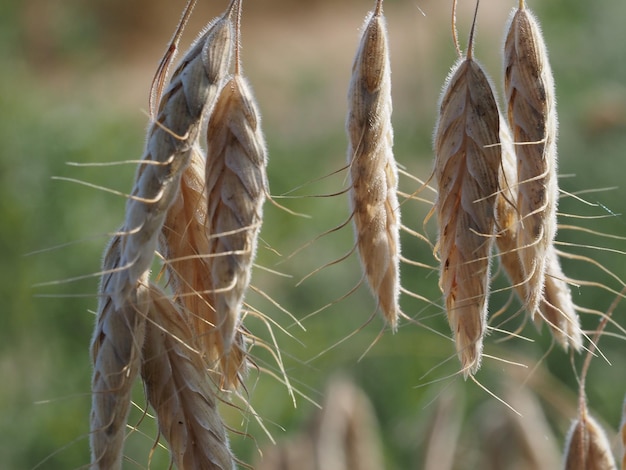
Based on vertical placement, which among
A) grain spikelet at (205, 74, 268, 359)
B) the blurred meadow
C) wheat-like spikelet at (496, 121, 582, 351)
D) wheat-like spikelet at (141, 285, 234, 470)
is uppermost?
grain spikelet at (205, 74, 268, 359)

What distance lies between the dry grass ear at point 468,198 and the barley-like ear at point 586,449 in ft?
0.94

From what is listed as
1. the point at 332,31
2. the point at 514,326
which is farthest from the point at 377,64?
the point at 332,31

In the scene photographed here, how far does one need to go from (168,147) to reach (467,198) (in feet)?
1.08

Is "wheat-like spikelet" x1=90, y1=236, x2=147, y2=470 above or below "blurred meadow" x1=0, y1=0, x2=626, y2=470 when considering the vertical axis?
above

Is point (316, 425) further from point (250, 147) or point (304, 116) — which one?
point (304, 116)

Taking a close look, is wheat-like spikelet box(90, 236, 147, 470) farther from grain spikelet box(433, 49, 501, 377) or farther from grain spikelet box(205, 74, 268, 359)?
grain spikelet box(433, 49, 501, 377)

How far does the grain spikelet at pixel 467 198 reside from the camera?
996mm

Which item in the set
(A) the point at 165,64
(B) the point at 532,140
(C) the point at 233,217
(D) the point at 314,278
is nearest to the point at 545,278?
(B) the point at 532,140

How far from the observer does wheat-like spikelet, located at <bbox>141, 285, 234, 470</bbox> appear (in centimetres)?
101

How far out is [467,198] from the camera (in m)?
1.01

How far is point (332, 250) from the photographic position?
14.5 ft

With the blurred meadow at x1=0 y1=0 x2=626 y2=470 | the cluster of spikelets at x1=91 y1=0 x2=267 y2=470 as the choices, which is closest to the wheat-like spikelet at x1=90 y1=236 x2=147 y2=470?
the cluster of spikelets at x1=91 y1=0 x2=267 y2=470

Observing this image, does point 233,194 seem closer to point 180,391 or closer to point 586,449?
point 180,391

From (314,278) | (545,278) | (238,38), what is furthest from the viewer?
(314,278)
